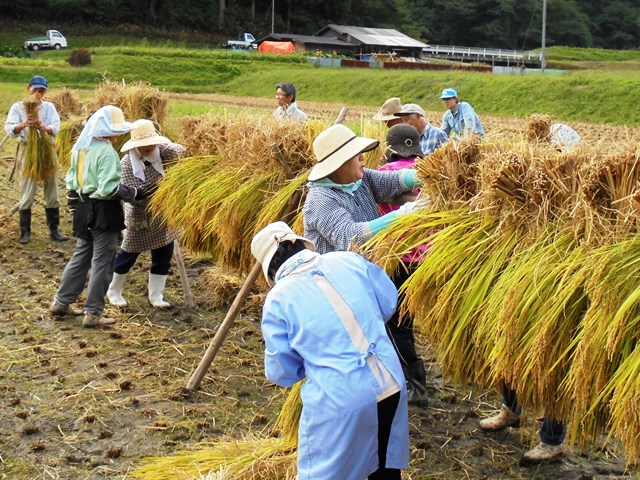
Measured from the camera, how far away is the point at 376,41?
209 feet

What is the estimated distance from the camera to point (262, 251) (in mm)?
3248

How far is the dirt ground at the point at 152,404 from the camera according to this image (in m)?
4.30

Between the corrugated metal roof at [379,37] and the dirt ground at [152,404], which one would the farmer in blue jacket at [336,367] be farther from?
the corrugated metal roof at [379,37]

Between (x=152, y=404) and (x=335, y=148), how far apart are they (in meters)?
2.11

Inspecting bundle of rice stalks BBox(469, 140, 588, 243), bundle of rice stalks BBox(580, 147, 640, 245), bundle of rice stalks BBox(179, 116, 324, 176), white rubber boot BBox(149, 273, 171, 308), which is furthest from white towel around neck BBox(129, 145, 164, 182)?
bundle of rice stalks BBox(580, 147, 640, 245)

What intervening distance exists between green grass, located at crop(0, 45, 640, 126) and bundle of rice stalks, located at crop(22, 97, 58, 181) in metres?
15.9

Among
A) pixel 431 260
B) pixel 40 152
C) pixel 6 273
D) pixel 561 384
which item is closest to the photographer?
pixel 561 384

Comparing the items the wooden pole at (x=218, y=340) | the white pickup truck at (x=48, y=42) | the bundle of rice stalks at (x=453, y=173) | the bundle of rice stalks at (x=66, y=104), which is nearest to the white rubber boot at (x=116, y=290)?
the wooden pole at (x=218, y=340)

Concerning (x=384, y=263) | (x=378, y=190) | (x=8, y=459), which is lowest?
(x=8, y=459)

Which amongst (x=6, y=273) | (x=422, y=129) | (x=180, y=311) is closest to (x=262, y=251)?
(x=422, y=129)

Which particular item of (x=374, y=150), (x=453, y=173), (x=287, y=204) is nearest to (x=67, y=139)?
(x=287, y=204)

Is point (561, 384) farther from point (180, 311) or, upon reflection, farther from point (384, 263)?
point (180, 311)

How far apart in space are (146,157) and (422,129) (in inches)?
90.7

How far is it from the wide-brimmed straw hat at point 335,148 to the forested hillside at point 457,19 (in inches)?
2537
